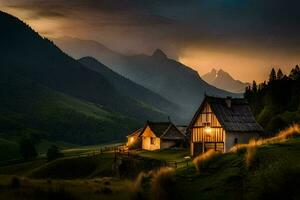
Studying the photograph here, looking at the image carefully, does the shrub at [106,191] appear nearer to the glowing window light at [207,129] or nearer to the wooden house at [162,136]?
the glowing window light at [207,129]

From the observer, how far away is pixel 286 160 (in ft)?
88.2

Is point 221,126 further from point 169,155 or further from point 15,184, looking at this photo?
point 15,184

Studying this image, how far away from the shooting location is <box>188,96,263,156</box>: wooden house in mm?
75188

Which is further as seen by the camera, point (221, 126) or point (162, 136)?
point (162, 136)

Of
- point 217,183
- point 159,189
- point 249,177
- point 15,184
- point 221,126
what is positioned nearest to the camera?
point 159,189

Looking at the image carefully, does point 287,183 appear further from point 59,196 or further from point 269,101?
point 269,101

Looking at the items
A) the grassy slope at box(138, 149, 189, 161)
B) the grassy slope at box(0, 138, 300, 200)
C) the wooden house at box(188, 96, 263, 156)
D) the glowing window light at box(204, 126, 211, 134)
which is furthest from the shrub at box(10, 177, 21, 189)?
the glowing window light at box(204, 126, 211, 134)

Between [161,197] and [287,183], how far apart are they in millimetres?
6218

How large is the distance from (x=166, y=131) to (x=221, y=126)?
33.8 metres

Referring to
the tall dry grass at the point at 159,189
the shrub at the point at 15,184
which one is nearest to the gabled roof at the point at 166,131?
the shrub at the point at 15,184

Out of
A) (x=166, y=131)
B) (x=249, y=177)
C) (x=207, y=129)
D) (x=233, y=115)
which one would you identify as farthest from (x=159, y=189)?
(x=166, y=131)

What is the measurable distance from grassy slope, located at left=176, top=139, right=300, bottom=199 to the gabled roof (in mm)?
73474

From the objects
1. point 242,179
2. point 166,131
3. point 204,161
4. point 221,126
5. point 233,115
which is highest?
point 233,115

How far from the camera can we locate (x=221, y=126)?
246ft
